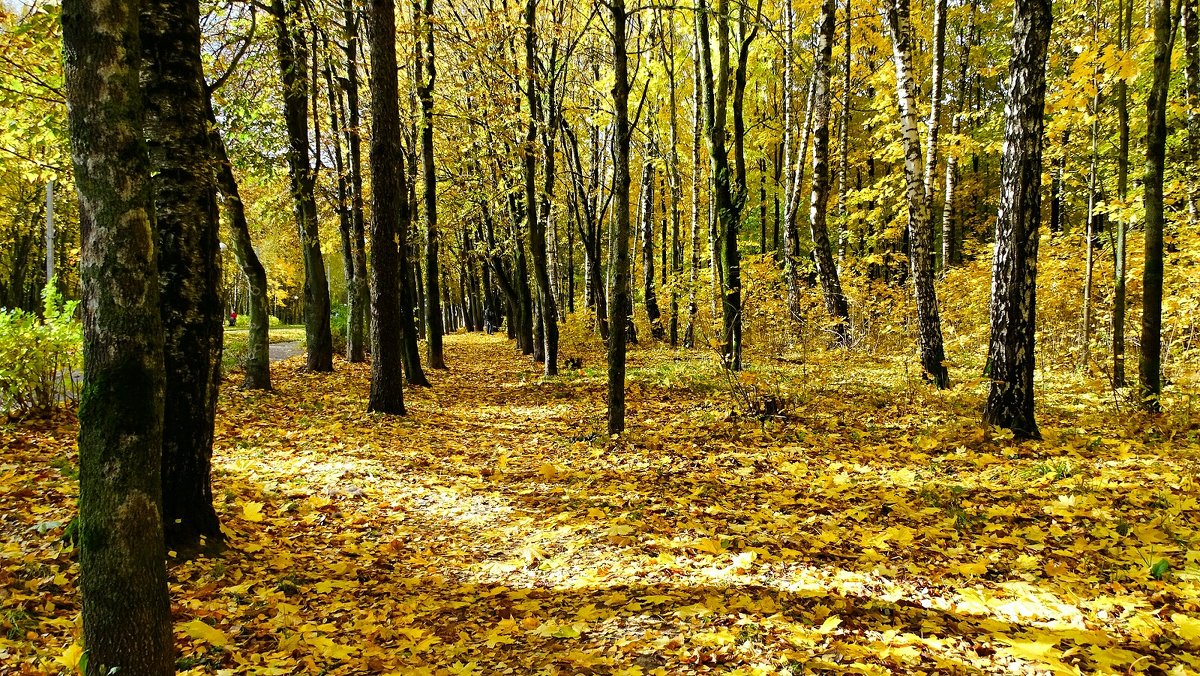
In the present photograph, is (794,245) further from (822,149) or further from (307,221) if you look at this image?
(307,221)

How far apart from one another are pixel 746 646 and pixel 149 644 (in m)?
2.92

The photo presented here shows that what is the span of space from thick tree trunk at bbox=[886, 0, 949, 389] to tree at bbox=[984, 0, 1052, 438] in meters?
2.68

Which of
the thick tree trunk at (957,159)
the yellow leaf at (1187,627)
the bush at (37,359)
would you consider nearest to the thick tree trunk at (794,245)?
the thick tree trunk at (957,159)

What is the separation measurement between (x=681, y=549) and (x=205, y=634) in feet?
10.6

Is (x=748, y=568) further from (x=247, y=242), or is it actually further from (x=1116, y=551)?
(x=247, y=242)

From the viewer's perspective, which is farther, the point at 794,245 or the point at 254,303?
the point at 794,245

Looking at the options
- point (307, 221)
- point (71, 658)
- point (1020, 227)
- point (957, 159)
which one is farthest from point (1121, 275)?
point (307, 221)

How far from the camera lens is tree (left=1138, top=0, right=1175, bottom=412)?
22.4 ft

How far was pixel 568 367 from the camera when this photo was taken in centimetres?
1571

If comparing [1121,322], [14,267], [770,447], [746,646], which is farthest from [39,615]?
[14,267]

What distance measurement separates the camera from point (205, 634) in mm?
3316

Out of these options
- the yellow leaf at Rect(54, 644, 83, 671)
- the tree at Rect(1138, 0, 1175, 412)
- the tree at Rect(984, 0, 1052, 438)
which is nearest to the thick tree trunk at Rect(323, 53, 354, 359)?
the yellow leaf at Rect(54, 644, 83, 671)

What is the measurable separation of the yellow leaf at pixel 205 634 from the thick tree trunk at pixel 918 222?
9.51 metres

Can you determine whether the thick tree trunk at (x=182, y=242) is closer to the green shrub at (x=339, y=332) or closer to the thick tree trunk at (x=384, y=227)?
the thick tree trunk at (x=384, y=227)
